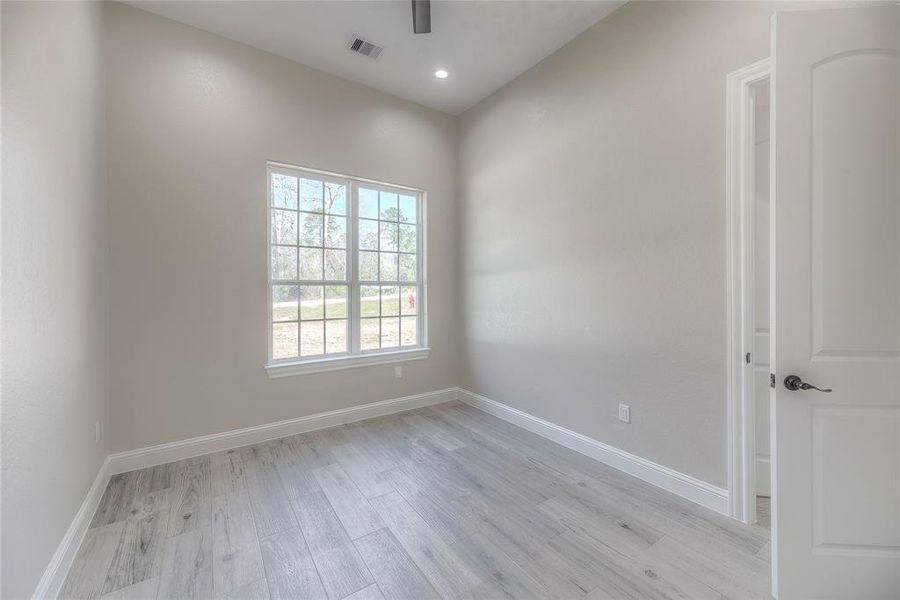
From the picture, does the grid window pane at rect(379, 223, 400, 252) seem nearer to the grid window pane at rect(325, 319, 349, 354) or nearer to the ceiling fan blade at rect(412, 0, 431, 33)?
the grid window pane at rect(325, 319, 349, 354)

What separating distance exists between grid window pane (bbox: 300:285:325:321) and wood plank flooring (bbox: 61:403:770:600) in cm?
118

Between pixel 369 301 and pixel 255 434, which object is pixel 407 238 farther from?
pixel 255 434

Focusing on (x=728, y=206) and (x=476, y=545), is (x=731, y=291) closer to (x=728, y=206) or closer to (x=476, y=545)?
(x=728, y=206)

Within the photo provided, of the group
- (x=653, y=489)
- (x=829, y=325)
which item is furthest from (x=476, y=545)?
(x=829, y=325)

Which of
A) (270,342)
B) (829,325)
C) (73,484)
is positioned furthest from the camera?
(270,342)

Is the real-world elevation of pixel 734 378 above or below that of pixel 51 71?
below

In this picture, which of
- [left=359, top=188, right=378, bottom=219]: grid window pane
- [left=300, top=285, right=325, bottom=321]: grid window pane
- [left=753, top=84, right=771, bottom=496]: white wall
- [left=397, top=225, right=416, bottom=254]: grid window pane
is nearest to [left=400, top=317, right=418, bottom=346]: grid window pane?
[left=397, top=225, right=416, bottom=254]: grid window pane

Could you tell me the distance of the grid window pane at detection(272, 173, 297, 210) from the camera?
3.14 m

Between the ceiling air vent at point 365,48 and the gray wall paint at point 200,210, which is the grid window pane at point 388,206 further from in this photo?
the ceiling air vent at point 365,48

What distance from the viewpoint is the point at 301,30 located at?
277 centimetres

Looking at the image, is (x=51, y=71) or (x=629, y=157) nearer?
(x=51, y=71)

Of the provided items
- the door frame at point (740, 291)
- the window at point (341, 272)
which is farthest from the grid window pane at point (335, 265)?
the door frame at point (740, 291)

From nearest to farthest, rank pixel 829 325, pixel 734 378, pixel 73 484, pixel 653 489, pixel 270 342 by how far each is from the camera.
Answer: pixel 829 325
pixel 73 484
pixel 734 378
pixel 653 489
pixel 270 342

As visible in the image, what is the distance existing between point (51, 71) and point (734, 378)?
3686mm
